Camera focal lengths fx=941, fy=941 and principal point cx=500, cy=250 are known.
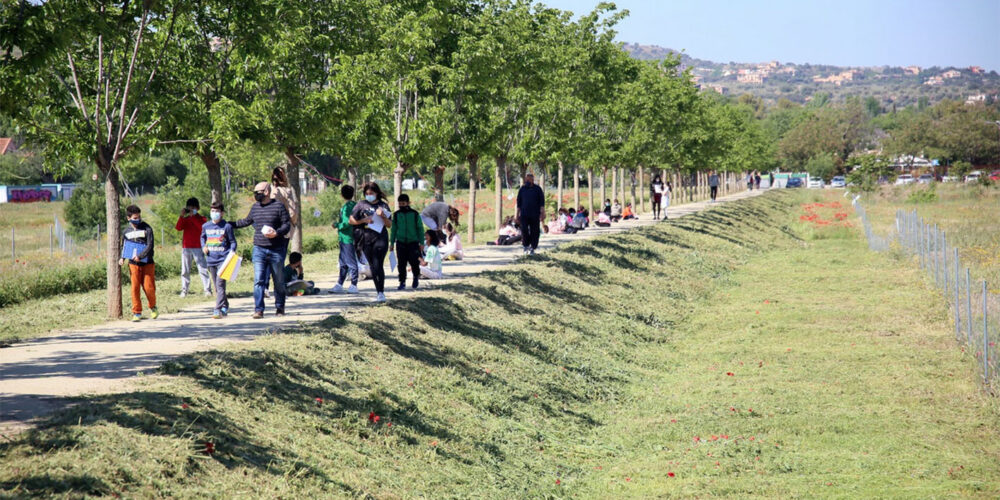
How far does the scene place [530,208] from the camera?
22891mm

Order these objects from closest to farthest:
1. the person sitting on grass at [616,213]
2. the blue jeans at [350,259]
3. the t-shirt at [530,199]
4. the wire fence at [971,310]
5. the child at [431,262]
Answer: the wire fence at [971,310], the blue jeans at [350,259], the child at [431,262], the t-shirt at [530,199], the person sitting on grass at [616,213]

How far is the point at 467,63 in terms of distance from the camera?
84.5 feet

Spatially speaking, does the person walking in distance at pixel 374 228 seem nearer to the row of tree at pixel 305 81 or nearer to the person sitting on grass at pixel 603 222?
the row of tree at pixel 305 81

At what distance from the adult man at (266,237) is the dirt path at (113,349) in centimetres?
57

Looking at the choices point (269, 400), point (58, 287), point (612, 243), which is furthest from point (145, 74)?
point (612, 243)

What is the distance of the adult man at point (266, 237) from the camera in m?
13.0

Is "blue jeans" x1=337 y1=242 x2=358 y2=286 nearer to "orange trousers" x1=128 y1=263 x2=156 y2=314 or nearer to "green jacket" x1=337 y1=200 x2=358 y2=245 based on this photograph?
"green jacket" x1=337 y1=200 x2=358 y2=245

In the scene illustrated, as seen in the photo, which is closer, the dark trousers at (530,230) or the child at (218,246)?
the child at (218,246)

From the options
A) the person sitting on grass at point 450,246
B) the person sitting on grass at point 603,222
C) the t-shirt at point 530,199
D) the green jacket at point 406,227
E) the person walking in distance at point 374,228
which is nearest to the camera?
the person walking in distance at point 374,228

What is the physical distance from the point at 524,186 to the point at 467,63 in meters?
5.15

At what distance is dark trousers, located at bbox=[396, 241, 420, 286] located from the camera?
53.5 ft

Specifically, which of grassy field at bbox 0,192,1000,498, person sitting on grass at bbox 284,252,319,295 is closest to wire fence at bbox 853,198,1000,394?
grassy field at bbox 0,192,1000,498

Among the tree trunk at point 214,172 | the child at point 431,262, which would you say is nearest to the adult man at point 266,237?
the child at point 431,262

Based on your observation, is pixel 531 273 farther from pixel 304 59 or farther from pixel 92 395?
pixel 92 395
